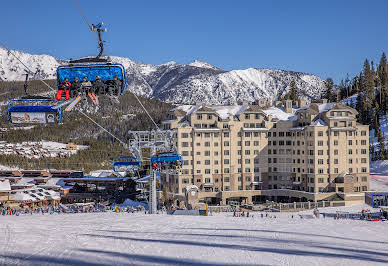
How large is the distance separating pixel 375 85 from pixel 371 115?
25.0 m

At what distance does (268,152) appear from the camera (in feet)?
253

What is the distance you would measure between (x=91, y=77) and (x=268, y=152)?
5950 cm

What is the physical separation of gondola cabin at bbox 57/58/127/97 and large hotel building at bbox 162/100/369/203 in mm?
51264

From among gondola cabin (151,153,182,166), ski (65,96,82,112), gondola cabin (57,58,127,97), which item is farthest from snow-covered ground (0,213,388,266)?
gondola cabin (151,153,182,166)

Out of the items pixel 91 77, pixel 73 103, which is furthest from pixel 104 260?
pixel 91 77

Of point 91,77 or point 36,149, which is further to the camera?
point 36,149

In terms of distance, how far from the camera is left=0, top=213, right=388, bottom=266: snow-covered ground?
26109mm

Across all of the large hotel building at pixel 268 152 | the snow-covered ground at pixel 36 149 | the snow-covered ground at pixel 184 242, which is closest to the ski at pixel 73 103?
the snow-covered ground at pixel 184 242

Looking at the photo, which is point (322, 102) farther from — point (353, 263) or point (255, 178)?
point (353, 263)

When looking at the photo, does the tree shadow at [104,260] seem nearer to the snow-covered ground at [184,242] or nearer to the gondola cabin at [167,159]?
the snow-covered ground at [184,242]

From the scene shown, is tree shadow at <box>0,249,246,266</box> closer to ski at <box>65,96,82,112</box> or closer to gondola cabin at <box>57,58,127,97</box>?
ski at <box>65,96,82,112</box>

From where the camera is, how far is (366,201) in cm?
6838

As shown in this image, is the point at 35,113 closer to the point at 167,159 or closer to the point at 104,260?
the point at 104,260

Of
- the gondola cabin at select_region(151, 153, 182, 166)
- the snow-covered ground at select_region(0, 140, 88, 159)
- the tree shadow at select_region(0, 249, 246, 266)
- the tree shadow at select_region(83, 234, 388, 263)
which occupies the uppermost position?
the snow-covered ground at select_region(0, 140, 88, 159)
